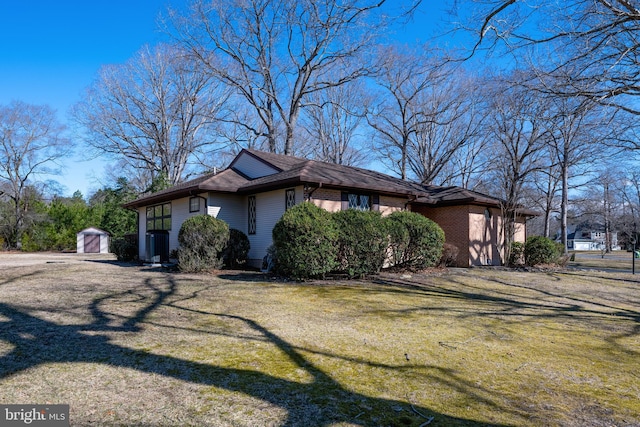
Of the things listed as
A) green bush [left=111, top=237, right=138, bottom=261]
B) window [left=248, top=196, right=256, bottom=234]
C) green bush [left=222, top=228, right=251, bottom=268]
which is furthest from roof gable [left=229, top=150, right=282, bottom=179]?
green bush [left=111, top=237, right=138, bottom=261]

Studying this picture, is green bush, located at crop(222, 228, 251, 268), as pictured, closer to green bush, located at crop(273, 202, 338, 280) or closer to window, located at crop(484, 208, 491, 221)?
green bush, located at crop(273, 202, 338, 280)

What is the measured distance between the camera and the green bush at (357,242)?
10.9 metres

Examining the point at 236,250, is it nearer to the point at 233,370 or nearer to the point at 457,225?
the point at 457,225

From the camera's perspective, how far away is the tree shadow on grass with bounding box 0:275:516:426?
2990 millimetres

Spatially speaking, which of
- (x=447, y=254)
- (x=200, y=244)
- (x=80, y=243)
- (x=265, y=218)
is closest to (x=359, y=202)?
(x=265, y=218)

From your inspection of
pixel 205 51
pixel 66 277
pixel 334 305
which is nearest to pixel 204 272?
pixel 66 277

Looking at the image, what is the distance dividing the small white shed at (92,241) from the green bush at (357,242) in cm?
2807

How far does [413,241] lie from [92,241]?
2913 centimetres

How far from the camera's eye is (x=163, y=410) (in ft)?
9.77

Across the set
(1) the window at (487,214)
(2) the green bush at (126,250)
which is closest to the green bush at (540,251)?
(1) the window at (487,214)

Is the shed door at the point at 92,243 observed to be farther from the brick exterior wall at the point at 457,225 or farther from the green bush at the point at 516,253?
the green bush at the point at 516,253

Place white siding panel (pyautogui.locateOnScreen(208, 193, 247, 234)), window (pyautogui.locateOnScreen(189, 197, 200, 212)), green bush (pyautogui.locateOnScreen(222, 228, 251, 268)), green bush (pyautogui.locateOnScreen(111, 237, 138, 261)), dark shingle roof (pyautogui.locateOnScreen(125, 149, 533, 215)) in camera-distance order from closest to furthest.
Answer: dark shingle roof (pyautogui.locateOnScreen(125, 149, 533, 215))
green bush (pyautogui.locateOnScreen(222, 228, 251, 268))
white siding panel (pyautogui.locateOnScreen(208, 193, 247, 234))
window (pyautogui.locateOnScreen(189, 197, 200, 212))
green bush (pyautogui.locateOnScreen(111, 237, 138, 261))

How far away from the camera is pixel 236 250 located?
13.4m

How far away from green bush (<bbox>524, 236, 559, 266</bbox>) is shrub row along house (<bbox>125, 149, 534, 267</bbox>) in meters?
1.15
